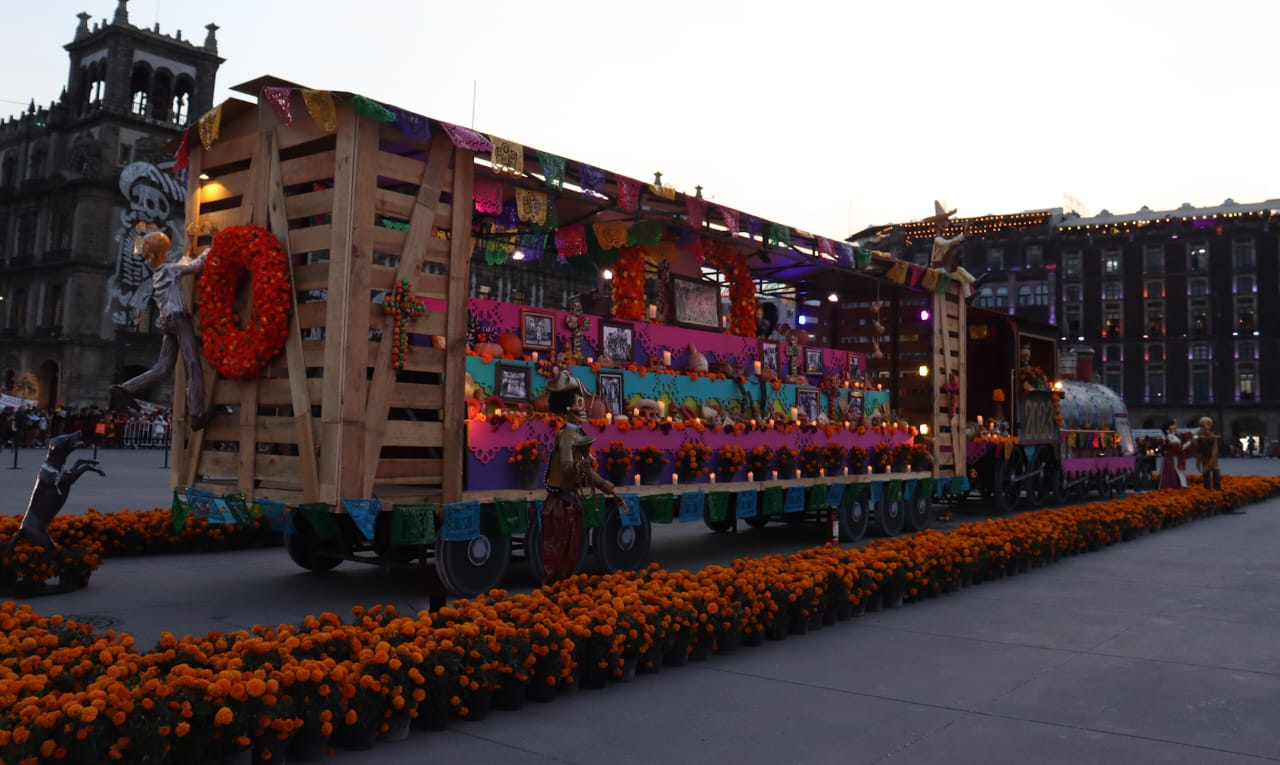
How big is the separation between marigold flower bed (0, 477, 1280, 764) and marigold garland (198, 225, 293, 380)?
10.5 ft

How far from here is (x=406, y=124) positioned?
8.93 meters

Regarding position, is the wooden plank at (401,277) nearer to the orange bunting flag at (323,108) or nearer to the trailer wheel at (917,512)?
the orange bunting flag at (323,108)

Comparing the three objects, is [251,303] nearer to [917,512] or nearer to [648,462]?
[648,462]

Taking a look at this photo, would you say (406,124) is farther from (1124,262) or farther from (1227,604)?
(1124,262)

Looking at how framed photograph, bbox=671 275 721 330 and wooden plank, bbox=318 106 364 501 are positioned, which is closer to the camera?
wooden plank, bbox=318 106 364 501

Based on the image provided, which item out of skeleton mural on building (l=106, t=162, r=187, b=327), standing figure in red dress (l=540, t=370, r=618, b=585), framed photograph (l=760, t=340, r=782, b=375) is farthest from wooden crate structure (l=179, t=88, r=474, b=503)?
skeleton mural on building (l=106, t=162, r=187, b=327)

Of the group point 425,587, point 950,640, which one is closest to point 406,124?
point 425,587

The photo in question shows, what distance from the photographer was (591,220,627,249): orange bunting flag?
41.6 ft

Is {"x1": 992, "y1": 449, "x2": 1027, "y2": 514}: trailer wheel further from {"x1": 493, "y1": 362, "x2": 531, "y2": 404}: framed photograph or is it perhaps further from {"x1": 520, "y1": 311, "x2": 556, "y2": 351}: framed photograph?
{"x1": 493, "y1": 362, "x2": 531, "y2": 404}: framed photograph

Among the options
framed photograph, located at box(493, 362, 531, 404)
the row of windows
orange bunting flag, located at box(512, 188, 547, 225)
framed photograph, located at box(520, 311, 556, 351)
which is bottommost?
framed photograph, located at box(493, 362, 531, 404)

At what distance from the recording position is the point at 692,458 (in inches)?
487

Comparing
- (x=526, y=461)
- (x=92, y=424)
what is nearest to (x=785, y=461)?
(x=526, y=461)

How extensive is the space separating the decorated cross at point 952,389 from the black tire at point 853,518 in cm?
368

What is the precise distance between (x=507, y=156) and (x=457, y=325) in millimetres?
1728
